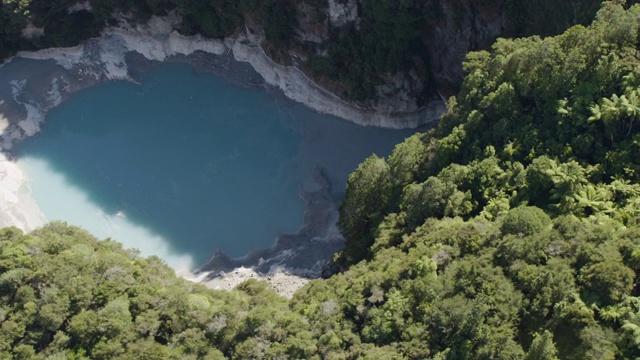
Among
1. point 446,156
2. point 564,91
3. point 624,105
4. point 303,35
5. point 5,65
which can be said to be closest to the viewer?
point 624,105

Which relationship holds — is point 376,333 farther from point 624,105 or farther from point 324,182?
point 324,182

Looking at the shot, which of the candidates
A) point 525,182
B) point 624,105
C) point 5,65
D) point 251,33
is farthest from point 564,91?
point 5,65

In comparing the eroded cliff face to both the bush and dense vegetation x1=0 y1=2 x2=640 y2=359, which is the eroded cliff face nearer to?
dense vegetation x1=0 y1=2 x2=640 y2=359

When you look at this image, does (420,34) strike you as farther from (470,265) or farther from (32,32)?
(32,32)

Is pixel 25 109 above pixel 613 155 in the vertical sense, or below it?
above

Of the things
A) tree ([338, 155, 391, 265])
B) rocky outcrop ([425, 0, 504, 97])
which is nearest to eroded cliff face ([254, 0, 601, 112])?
rocky outcrop ([425, 0, 504, 97])

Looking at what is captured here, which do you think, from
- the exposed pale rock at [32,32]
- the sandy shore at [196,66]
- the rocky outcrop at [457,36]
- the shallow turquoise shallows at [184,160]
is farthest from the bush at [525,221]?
the exposed pale rock at [32,32]
